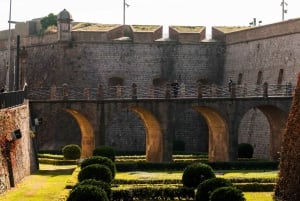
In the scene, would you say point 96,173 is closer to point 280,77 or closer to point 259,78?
point 280,77

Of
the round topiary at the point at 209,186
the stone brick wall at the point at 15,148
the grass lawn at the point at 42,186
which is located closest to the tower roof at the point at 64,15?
the stone brick wall at the point at 15,148

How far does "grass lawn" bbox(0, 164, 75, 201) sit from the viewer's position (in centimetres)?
2392

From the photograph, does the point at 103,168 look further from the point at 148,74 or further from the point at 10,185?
the point at 148,74

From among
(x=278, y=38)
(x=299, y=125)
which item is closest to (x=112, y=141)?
(x=278, y=38)

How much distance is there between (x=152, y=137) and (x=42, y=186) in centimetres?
1282

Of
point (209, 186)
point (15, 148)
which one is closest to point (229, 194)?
point (209, 186)

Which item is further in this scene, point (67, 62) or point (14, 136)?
point (67, 62)

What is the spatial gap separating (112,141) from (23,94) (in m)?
13.8

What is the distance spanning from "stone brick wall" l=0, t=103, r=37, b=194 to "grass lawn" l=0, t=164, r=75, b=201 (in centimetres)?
37

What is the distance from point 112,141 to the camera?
46.6 meters

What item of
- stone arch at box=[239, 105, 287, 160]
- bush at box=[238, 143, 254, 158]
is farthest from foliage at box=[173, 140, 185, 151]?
bush at box=[238, 143, 254, 158]

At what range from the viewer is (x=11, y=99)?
2861cm

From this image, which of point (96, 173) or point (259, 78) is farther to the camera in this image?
point (259, 78)

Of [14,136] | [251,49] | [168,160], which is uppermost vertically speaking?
[251,49]
